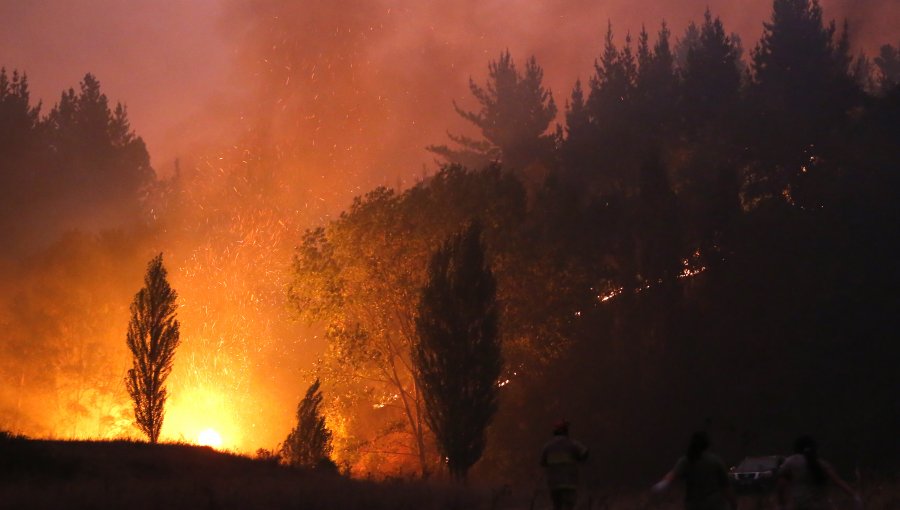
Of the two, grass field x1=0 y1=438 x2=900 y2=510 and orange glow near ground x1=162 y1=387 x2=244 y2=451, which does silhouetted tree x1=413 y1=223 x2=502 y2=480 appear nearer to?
grass field x1=0 y1=438 x2=900 y2=510

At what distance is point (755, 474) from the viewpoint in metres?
32.9

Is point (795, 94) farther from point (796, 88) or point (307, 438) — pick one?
point (307, 438)

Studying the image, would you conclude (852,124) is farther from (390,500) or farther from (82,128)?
(82,128)

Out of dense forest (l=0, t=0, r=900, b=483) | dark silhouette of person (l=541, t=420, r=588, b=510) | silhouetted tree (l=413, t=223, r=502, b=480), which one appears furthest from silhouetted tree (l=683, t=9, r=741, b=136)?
dark silhouette of person (l=541, t=420, r=588, b=510)

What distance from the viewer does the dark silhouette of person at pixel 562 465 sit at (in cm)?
1631

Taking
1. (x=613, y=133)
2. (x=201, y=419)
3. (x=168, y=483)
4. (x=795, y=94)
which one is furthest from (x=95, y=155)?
(x=168, y=483)

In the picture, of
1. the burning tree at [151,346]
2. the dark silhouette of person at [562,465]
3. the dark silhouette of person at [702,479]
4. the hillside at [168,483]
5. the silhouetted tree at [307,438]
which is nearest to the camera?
the dark silhouette of person at [702,479]

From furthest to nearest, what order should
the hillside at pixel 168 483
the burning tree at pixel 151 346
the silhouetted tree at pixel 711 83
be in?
1. the silhouetted tree at pixel 711 83
2. the burning tree at pixel 151 346
3. the hillside at pixel 168 483

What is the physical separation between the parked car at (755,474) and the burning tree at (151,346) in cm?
2651

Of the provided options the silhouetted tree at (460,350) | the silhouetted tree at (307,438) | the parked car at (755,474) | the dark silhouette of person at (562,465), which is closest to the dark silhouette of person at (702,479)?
the dark silhouette of person at (562,465)

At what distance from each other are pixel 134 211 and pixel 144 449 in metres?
86.5

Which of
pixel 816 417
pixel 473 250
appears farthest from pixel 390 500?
pixel 816 417

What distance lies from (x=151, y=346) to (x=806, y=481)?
36.9 m

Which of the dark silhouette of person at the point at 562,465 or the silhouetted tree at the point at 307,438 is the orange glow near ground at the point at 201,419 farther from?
the dark silhouette of person at the point at 562,465
